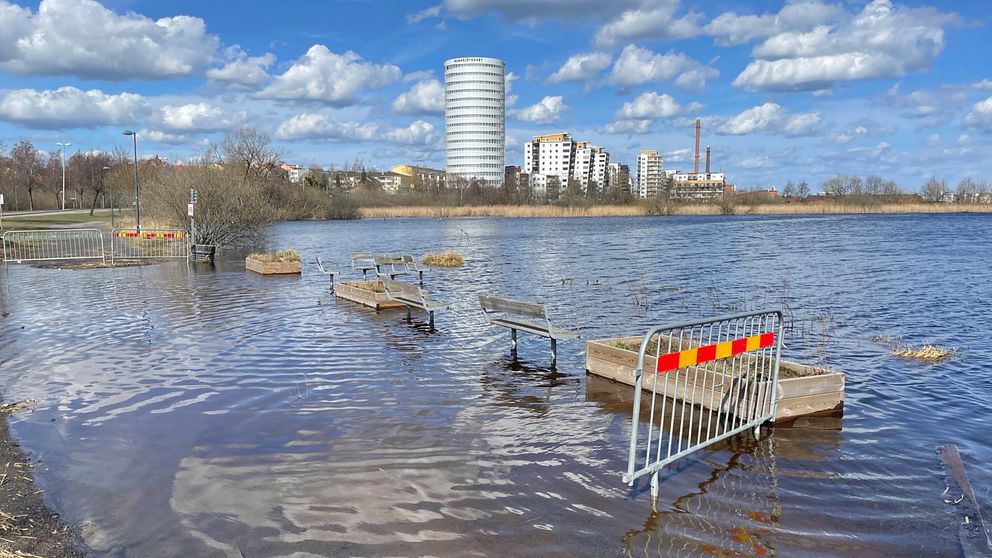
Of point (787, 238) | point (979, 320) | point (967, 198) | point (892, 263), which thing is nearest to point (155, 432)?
point (979, 320)

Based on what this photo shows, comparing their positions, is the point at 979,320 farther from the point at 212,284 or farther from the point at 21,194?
the point at 21,194

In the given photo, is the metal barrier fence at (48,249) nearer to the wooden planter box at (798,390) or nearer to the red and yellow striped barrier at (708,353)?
the wooden planter box at (798,390)

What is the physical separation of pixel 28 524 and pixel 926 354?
13.1 meters

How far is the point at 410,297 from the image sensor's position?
50.0 ft

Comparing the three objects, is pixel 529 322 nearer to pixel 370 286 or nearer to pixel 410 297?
pixel 410 297

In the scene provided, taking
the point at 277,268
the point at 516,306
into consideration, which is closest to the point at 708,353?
the point at 516,306

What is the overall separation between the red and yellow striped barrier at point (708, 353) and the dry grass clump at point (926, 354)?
655 cm

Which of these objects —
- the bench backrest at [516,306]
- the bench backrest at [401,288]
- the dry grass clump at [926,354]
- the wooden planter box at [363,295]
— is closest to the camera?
the bench backrest at [516,306]

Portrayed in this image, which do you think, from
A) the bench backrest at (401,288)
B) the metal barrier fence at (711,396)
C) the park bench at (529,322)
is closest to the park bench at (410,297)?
the bench backrest at (401,288)

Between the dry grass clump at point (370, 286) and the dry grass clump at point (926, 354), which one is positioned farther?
the dry grass clump at point (370, 286)

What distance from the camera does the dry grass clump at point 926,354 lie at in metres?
12.2

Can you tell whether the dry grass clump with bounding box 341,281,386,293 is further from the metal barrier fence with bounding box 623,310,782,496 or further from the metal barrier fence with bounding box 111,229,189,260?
the metal barrier fence with bounding box 111,229,189,260

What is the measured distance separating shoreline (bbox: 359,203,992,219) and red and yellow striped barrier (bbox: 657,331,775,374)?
9118 centimetres

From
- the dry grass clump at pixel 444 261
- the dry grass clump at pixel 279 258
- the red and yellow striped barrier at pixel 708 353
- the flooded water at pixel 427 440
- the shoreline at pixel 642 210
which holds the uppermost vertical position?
the shoreline at pixel 642 210
